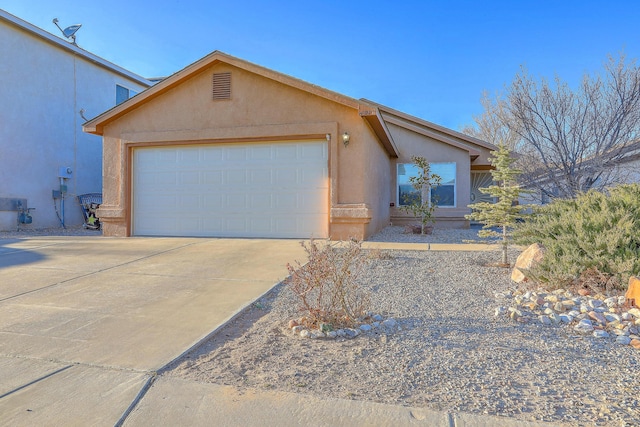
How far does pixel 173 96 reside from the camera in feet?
33.6

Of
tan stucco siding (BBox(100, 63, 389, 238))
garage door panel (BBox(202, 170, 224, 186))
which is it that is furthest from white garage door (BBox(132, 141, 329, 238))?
tan stucco siding (BBox(100, 63, 389, 238))

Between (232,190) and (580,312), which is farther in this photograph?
(232,190)

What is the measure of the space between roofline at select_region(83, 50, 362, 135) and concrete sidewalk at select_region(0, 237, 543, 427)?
398 centimetres

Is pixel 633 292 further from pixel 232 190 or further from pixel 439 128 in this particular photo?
pixel 439 128

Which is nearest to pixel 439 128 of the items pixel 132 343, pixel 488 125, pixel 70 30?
pixel 488 125

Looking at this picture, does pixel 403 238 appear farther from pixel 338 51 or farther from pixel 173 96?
pixel 338 51

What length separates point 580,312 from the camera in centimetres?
410

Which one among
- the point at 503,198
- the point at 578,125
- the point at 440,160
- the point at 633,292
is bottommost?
the point at 633,292

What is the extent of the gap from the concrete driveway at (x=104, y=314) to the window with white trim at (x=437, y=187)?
23.9 feet

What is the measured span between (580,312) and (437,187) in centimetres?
1044

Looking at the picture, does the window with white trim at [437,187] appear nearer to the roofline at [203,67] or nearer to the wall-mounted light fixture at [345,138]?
the wall-mounted light fixture at [345,138]

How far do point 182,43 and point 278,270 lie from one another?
11.1 m

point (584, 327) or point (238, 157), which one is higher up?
point (238, 157)

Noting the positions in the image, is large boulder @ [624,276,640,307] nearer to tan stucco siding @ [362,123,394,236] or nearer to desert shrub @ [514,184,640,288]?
desert shrub @ [514,184,640,288]
